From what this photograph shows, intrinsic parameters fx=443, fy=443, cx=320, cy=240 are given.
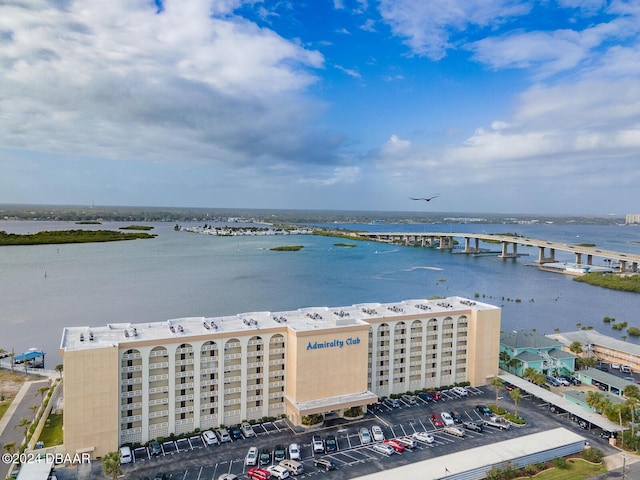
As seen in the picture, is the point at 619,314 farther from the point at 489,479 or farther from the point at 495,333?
the point at 489,479

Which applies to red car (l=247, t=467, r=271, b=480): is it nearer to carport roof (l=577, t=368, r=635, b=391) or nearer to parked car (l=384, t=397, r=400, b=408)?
parked car (l=384, t=397, r=400, b=408)

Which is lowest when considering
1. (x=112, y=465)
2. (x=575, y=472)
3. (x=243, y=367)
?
(x=575, y=472)

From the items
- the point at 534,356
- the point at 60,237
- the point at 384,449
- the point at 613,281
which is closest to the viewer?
the point at 384,449

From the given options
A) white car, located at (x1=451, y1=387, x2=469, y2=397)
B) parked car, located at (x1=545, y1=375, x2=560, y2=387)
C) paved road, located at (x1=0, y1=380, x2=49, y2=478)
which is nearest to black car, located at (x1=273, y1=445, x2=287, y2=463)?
paved road, located at (x1=0, y1=380, x2=49, y2=478)

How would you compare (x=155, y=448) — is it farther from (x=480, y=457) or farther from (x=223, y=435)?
(x=480, y=457)

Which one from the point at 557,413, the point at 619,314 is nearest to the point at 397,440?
the point at 557,413

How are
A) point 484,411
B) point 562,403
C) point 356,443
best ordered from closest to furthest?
point 356,443
point 484,411
point 562,403

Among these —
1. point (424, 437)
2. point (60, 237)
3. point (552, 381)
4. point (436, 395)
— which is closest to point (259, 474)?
point (424, 437)
